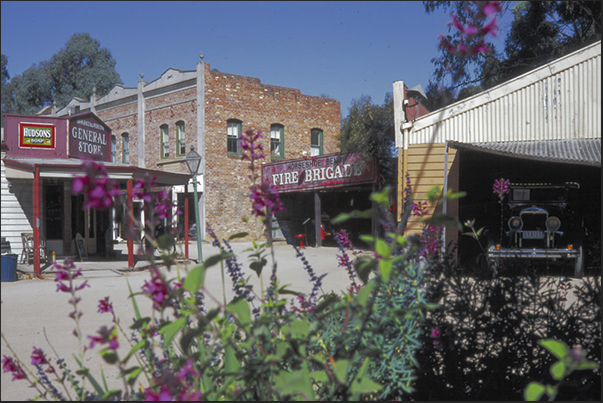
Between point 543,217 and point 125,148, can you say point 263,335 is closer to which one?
point 543,217

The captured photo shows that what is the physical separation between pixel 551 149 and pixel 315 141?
14557mm

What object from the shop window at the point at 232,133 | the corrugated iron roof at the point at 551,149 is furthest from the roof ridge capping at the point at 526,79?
the shop window at the point at 232,133

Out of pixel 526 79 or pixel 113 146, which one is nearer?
pixel 526 79

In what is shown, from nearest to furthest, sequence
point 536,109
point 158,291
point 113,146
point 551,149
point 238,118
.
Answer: point 158,291 → point 551,149 → point 536,109 → point 113,146 → point 238,118

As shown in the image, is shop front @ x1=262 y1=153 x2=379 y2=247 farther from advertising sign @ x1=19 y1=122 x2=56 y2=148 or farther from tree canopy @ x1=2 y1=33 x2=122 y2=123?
tree canopy @ x1=2 y1=33 x2=122 y2=123

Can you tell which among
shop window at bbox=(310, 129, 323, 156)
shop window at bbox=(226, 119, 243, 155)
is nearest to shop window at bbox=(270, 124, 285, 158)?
shop window at bbox=(226, 119, 243, 155)

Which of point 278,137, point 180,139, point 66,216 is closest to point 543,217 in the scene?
point 66,216

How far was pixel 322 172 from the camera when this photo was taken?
20438mm

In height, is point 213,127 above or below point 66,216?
above

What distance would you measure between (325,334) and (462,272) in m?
0.92

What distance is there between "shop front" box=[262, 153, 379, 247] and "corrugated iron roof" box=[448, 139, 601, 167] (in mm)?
→ 6915

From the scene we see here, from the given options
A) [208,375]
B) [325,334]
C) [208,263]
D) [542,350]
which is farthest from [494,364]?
[208,263]

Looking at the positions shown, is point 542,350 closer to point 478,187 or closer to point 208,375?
point 208,375

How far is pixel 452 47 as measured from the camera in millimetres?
1970
